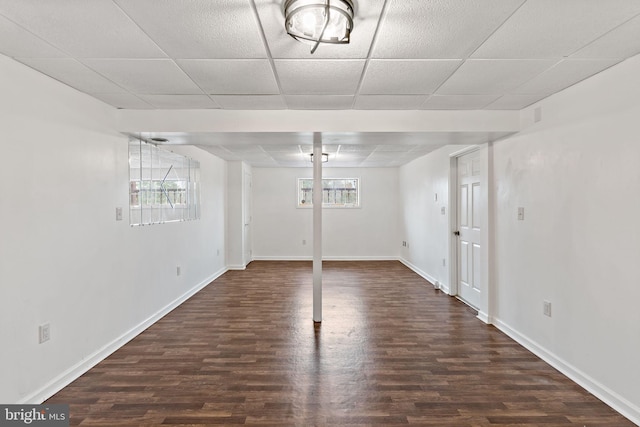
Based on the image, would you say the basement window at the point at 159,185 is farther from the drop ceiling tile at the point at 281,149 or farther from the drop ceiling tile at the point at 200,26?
the drop ceiling tile at the point at 200,26

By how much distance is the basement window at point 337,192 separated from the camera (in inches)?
323

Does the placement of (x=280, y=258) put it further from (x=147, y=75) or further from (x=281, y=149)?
(x=147, y=75)

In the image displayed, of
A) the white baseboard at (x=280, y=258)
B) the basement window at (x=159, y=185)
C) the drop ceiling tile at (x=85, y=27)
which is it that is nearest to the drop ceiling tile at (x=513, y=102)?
the drop ceiling tile at (x=85, y=27)

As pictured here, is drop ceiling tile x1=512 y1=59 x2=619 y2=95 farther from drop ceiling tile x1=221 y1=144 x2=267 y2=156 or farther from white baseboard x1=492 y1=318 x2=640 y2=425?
drop ceiling tile x1=221 y1=144 x2=267 y2=156

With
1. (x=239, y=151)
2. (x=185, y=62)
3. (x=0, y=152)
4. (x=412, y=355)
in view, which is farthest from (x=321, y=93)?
(x=239, y=151)

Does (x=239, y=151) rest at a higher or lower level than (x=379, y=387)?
higher

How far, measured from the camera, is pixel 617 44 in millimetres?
1964

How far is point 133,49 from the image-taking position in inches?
80.7

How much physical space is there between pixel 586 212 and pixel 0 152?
404 centimetres

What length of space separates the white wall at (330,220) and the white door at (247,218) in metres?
0.36

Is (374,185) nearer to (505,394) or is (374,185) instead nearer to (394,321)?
(394,321)

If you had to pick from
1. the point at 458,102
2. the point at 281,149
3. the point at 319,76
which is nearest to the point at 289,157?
the point at 281,149

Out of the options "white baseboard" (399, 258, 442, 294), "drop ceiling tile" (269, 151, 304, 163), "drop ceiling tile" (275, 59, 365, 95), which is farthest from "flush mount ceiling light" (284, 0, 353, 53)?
"white baseboard" (399, 258, 442, 294)

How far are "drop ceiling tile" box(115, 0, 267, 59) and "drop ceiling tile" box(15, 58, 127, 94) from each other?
744 mm
